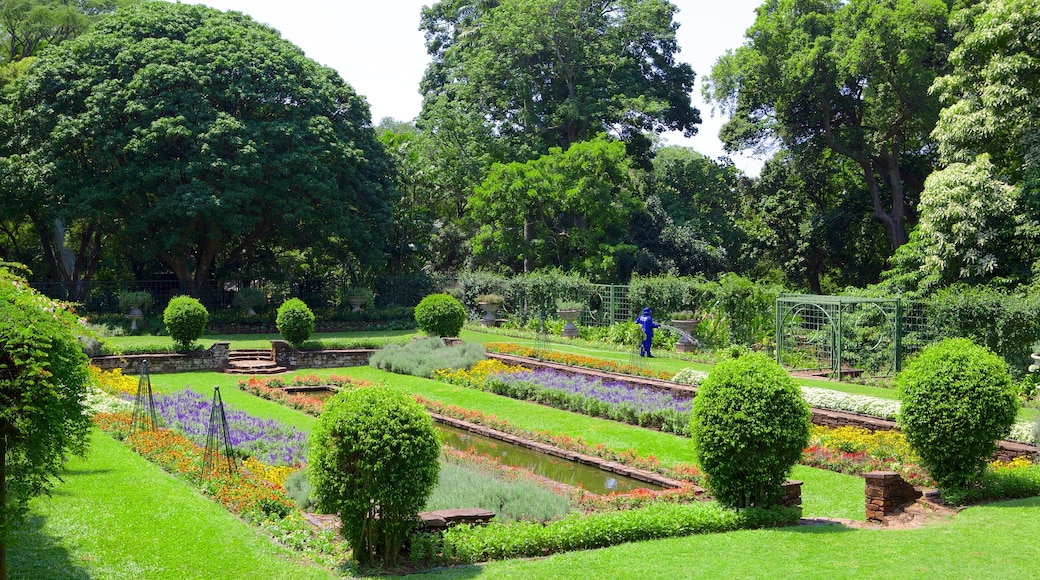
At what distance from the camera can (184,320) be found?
21.6m

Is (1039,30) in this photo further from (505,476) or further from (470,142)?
(470,142)

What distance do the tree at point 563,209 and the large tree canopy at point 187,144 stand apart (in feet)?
17.2

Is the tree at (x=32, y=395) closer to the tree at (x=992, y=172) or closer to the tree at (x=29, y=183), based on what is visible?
the tree at (x=992, y=172)

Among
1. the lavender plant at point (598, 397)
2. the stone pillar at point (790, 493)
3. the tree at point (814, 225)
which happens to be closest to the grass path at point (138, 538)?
the stone pillar at point (790, 493)

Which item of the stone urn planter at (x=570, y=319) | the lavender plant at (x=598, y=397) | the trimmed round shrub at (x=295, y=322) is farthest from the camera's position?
the stone urn planter at (x=570, y=319)

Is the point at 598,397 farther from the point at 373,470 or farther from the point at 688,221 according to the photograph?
the point at 688,221

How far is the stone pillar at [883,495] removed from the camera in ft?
28.0

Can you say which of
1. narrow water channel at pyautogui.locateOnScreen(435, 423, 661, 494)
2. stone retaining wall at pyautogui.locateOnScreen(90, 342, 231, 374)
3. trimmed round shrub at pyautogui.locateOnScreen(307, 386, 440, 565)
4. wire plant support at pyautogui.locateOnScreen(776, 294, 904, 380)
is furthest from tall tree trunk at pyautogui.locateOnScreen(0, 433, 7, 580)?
wire plant support at pyautogui.locateOnScreen(776, 294, 904, 380)

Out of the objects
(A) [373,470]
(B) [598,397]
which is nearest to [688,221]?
(B) [598,397]

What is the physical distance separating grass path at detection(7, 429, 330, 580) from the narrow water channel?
278cm

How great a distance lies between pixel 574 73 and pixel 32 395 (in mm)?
35747

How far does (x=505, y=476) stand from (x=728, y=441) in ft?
10.8

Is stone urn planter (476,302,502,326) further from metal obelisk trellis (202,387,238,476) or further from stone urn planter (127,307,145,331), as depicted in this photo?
metal obelisk trellis (202,387,238,476)

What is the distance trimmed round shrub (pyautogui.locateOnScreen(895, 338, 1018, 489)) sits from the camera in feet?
29.5
